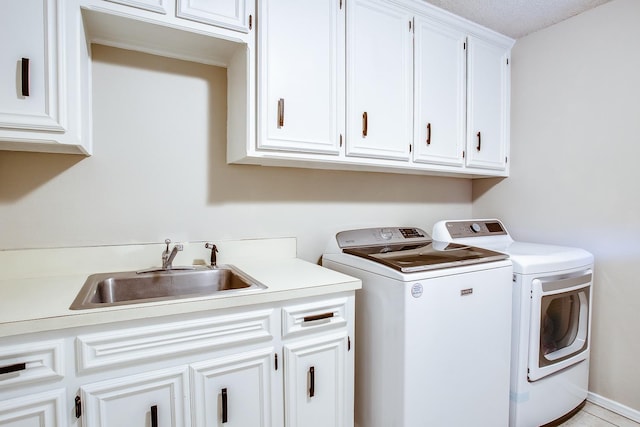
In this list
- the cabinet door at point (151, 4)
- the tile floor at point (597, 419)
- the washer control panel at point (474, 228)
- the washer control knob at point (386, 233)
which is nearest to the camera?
the cabinet door at point (151, 4)

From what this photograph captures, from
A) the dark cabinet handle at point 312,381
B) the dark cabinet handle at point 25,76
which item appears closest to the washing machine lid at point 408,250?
the dark cabinet handle at point 312,381

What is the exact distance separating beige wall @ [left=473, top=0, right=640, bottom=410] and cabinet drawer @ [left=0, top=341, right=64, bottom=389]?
8.77 feet

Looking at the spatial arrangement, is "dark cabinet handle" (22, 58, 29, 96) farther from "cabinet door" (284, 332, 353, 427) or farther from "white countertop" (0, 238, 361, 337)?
"cabinet door" (284, 332, 353, 427)

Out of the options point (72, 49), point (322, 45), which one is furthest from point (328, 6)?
point (72, 49)

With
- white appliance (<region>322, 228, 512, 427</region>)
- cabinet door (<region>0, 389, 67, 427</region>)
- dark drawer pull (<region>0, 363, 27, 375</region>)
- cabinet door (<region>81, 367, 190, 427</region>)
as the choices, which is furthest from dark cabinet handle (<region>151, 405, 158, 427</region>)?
white appliance (<region>322, 228, 512, 427</region>)

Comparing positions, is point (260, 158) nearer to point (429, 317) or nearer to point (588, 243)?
point (429, 317)

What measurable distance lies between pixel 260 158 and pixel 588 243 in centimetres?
206

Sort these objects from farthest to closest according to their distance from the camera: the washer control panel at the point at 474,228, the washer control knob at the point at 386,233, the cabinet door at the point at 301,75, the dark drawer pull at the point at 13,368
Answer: the washer control panel at the point at 474,228 < the washer control knob at the point at 386,233 < the cabinet door at the point at 301,75 < the dark drawer pull at the point at 13,368

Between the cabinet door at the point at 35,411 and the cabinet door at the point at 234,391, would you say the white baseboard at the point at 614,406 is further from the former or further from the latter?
the cabinet door at the point at 35,411

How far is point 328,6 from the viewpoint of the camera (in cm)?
164

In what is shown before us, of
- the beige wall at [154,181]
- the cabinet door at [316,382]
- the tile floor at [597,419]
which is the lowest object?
the tile floor at [597,419]

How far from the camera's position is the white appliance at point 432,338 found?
141 centimetres

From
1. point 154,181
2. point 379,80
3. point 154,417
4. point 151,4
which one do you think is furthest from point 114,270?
point 379,80

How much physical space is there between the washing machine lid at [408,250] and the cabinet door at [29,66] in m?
1.39
